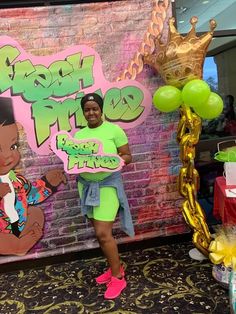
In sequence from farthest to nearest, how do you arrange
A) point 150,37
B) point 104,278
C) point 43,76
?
1. point 150,37
2. point 43,76
3. point 104,278

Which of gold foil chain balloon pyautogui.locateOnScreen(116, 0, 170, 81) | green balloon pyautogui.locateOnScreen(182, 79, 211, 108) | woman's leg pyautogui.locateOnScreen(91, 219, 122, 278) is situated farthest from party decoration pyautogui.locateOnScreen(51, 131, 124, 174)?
gold foil chain balloon pyautogui.locateOnScreen(116, 0, 170, 81)

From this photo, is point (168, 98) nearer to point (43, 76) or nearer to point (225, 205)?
point (225, 205)

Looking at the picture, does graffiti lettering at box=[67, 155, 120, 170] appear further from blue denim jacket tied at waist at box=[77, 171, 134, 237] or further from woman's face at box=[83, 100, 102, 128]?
woman's face at box=[83, 100, 102, 128]

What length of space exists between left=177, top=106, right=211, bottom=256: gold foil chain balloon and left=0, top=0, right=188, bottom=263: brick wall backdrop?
0.41m

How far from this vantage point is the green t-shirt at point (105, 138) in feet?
8.46

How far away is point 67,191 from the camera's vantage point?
3148 millimetres

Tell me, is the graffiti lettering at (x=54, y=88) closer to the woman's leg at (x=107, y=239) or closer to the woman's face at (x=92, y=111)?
the woman's face at (x=92, y=111)

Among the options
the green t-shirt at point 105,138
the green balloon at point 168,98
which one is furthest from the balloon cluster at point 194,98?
the green t-shirt at point 105,138

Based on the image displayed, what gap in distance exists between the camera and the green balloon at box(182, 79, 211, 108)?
2.53m

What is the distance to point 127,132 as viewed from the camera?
10.3 ft

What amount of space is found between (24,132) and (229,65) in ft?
6.35

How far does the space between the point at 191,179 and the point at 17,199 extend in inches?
55.1

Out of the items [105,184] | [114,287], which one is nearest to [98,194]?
[105,184]

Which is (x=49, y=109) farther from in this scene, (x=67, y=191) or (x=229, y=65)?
(x=229, y=65)
